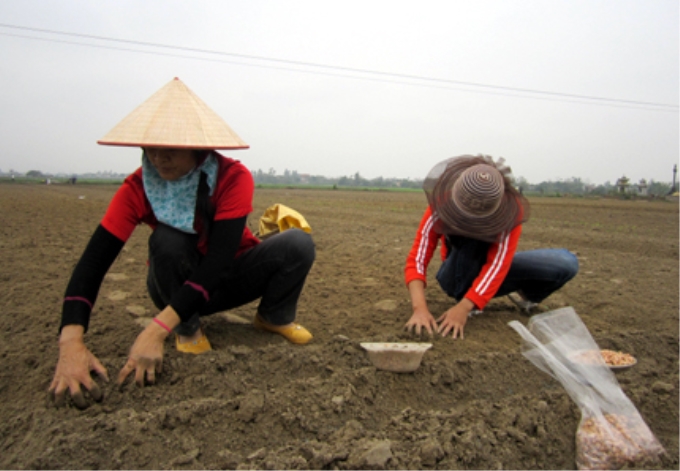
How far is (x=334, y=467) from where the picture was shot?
1.64 m

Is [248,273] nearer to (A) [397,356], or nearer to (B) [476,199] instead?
(A) [397,356]

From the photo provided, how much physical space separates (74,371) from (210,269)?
2.13 ft

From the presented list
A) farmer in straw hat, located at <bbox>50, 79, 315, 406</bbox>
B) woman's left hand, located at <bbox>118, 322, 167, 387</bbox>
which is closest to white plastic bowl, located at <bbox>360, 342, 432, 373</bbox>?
farmer in straw hat, located at <bbox>50, 79, 315, 406</bbox>

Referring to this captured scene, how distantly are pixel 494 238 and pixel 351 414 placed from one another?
4.44ft

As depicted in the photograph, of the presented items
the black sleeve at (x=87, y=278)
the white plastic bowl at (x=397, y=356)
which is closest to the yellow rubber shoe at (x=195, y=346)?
the black sleeve at (x=87, y=278)

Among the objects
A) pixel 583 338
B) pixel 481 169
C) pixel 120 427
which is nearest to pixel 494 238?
pixel 481 169

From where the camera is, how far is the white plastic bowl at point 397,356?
219 centimetres

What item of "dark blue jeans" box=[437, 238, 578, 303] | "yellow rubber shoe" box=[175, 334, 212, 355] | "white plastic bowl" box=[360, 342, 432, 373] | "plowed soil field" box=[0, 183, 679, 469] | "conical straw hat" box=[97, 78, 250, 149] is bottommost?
"plowed soil field" box=[0, 183, 679, 469]

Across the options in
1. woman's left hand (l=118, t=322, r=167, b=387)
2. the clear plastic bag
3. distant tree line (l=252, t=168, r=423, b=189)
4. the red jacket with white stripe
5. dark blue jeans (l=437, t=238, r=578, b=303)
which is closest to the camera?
the clear plastic bag

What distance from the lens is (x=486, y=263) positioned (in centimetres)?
283

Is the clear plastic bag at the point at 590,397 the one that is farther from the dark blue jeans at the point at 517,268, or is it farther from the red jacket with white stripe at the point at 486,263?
the dark blue jeans at the point at 517,268

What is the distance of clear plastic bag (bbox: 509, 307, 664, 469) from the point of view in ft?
5.92

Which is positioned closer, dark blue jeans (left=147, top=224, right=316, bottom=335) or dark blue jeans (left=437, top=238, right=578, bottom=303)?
dark blue jeans (left=147, top=224, right=316, bottom=335)

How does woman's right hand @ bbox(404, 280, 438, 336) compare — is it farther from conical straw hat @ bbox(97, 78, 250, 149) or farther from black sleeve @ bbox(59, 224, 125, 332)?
black sleeve @ bbox(59, 224, 125, 332)
